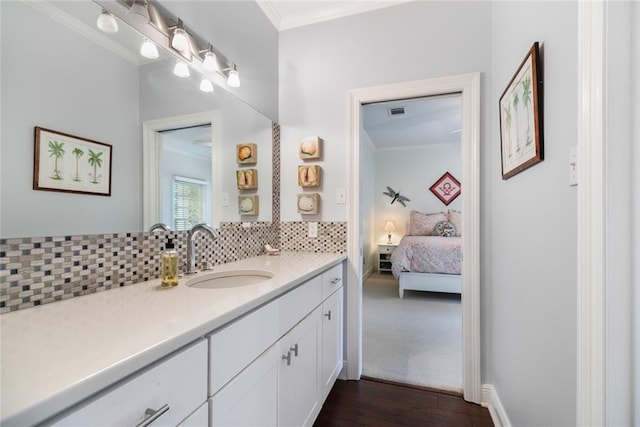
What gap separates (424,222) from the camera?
17.7 feet

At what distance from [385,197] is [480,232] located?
14.3 ft

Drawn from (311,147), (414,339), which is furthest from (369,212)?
(311,147)

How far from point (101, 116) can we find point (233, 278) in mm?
882

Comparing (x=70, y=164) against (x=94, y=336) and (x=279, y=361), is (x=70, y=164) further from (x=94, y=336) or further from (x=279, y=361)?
(x=279, y=361)

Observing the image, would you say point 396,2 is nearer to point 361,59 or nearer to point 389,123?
point 361,59

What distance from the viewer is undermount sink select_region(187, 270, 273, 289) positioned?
1.36 metres

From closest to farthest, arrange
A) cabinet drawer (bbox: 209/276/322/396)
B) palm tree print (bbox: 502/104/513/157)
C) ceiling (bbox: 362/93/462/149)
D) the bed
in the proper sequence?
cabinet drawer (bbox: 209/276/322/396)
palm tree print (bbox: 502/104/513/157)
ceiling (bbox: 362/93/462/149)
the bed

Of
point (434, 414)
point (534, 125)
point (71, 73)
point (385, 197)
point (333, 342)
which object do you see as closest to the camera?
point (71, 73)

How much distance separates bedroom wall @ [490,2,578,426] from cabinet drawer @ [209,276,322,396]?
3.05 ft

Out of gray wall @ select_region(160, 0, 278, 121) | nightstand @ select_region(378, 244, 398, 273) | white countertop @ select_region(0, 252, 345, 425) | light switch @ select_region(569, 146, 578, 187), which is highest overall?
gray wall @ select_region(160, 0, 278, 121)

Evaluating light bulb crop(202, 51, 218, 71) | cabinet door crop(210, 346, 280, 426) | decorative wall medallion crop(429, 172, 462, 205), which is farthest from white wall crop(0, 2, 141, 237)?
decorative wall medallion crop(429, 172, 462, 205)

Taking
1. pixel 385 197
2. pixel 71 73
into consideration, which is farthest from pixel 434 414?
pixel 385 197

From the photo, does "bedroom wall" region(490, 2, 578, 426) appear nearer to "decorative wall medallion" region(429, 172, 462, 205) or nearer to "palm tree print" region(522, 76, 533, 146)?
"palm tree print" region(522, 76, 533, 146)

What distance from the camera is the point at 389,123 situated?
4.41 m
